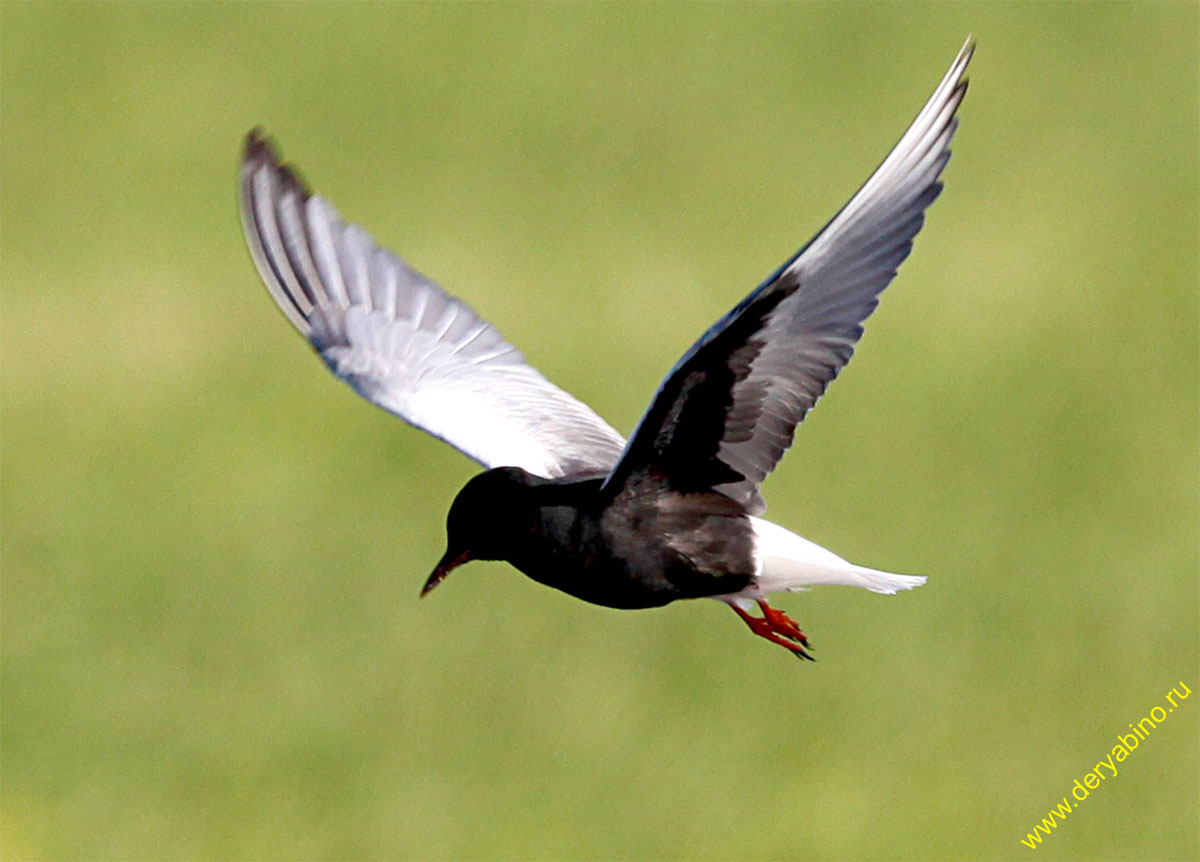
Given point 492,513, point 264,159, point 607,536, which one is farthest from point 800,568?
point 264,159

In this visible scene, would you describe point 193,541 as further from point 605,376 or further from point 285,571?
point 605,376

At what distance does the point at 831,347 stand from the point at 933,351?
14946 millimetres

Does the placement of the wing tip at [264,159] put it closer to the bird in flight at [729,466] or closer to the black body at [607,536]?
the bird in flight at [729,466]

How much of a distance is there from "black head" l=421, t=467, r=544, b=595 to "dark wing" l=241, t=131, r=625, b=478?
3.84 feet

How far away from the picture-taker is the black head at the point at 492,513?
27.4ft

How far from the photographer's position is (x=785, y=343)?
26.9 feet

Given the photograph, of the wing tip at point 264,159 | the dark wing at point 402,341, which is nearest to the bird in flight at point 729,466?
the dark wing at point 402,341

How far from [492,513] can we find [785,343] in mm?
1174

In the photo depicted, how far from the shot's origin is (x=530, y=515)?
27.2ft

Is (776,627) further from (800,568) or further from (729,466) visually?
(729,466)

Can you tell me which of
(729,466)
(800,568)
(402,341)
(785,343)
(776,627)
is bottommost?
(776,627)

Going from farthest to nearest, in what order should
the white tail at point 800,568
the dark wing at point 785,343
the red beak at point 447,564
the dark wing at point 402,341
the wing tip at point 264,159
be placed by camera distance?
the wing tip at point 264,159 < the dark wing at point 402,341 < the red beak at point 447,564 < the white tail at point 800,568 < the dark wing at point 785,343

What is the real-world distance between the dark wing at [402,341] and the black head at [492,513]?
1.17 m

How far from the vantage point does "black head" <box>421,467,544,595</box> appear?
8.36 meters
